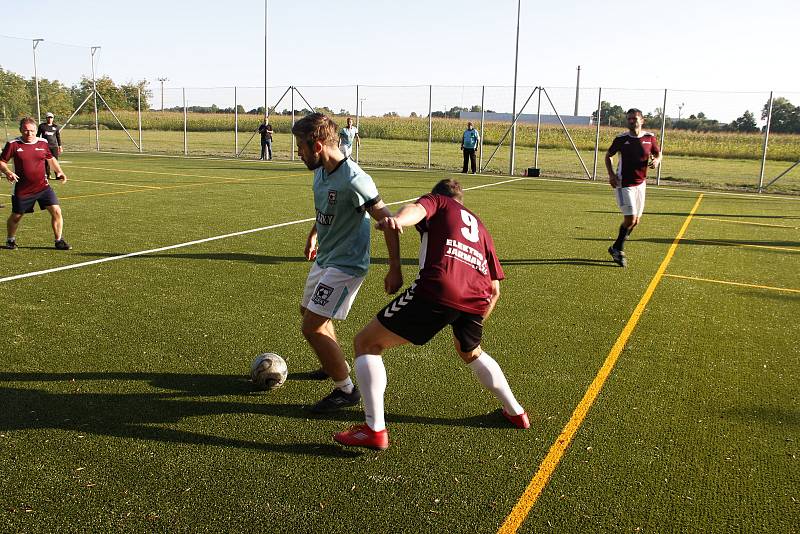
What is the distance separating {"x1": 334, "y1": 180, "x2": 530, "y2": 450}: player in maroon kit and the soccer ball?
3.31 ft

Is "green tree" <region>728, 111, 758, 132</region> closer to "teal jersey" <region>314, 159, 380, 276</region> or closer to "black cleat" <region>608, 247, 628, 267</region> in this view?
"black cleat" <region>608, 247, 628, 267</region>

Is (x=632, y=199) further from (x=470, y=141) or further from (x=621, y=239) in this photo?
(x=470, y=141)

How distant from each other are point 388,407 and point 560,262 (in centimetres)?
588

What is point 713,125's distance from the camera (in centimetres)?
3103

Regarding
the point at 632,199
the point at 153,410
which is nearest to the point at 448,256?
the point at 153,410

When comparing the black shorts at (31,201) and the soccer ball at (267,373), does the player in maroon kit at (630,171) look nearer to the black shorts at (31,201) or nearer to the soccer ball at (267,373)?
the soccer ball at (267,373)

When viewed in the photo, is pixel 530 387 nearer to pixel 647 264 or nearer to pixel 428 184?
pixel 647 264

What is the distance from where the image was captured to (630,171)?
10211 millimetres

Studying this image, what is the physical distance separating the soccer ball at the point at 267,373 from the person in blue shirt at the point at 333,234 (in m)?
0.42

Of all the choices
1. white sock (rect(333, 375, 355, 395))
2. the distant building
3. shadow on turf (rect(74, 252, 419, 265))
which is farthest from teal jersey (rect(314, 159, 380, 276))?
the distant building

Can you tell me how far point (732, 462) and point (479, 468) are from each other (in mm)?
1552

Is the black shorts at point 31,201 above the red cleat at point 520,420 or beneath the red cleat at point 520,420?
above

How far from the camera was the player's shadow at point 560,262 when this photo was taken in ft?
32.2

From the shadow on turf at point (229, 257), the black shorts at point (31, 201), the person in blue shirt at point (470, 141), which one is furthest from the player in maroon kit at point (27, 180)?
the person in blue shirt at point (470, 141)
